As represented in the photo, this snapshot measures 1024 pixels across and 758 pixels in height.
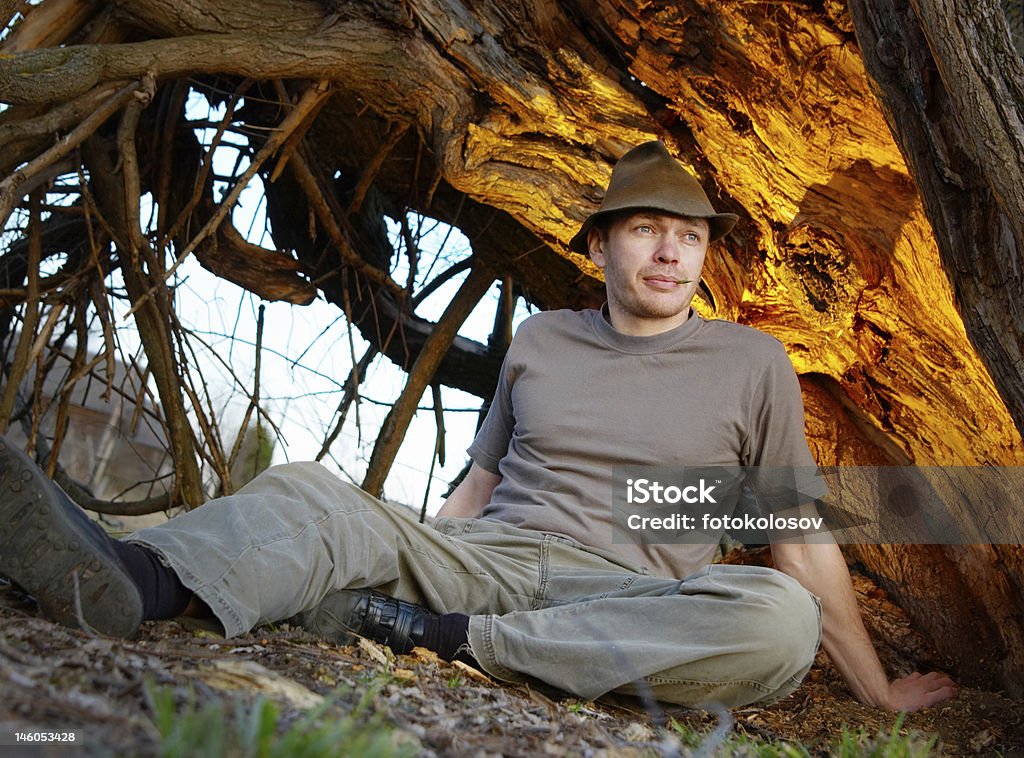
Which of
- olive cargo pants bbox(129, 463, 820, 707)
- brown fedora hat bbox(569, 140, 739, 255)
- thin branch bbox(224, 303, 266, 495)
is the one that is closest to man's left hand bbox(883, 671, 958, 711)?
olive cargo pants bbox(129, 463, 820, 707)

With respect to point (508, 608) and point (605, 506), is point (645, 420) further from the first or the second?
point (508, 608)

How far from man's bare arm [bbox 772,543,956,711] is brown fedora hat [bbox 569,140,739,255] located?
3.49 feet

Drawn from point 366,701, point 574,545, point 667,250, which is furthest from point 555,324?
point 366,701

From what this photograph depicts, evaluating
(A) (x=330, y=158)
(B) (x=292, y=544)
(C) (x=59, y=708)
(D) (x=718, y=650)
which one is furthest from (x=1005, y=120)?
(A) (x=330, y=158)

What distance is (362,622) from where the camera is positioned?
2.40 m

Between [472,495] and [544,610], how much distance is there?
2.85 feet

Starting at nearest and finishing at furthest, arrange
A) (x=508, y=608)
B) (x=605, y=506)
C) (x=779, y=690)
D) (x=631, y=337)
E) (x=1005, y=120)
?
(x=1005, y=120) → (x=779, y=690) → (x=508, y=608) → (x=605, y=506) → (x=631, y=337)

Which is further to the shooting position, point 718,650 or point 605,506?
point 605,506

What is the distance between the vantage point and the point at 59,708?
1.07 metres

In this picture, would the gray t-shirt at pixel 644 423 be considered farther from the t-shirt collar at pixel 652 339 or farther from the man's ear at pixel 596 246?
the man's ear at pixel 596 246

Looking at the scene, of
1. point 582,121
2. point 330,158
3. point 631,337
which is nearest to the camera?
point 631,337

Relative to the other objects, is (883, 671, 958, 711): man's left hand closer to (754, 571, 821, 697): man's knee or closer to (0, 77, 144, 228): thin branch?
(754, 571, 821, 697): man's knee

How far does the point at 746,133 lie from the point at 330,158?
2427 millimetres

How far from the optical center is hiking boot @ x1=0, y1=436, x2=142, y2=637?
72.1 inches
